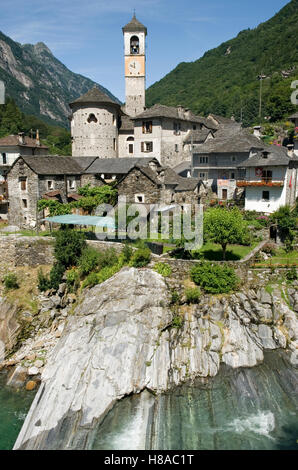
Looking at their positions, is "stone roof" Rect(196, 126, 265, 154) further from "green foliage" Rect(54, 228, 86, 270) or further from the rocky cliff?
the rocky cliff

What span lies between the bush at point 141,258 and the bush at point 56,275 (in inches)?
241

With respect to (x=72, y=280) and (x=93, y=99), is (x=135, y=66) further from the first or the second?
(x=72, y=280)

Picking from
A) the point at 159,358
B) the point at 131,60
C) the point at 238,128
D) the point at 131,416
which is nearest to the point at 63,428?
the point at 131,416

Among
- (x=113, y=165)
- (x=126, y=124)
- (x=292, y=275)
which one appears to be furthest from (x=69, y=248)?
(x=126, y=124)

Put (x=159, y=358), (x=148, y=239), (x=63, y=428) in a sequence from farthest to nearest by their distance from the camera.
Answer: (x=148, y=239) → (x=159, y=358) → (x=63, y=428)

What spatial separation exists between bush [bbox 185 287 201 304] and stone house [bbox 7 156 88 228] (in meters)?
17.7

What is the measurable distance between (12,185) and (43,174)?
3528 mm

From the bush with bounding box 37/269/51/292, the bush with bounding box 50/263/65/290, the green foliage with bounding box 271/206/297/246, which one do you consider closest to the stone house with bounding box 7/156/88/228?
the bush with bounding box 50/263/65/290

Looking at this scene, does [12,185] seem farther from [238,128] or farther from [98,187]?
[238,128]

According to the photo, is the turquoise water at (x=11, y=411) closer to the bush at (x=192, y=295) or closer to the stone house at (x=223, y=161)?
the bush at (x=192, y=295)

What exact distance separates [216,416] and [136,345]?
561cm

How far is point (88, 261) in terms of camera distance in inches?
1075

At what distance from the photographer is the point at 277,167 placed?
3362cm

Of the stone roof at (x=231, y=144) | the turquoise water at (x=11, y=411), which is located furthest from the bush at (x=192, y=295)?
the stone roof at (x=231, y=144)
